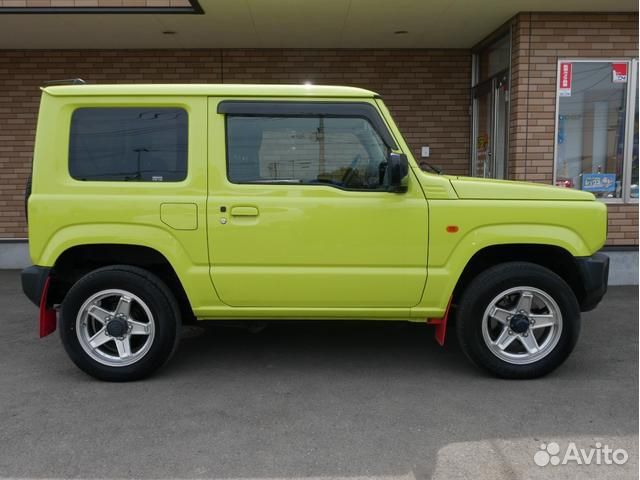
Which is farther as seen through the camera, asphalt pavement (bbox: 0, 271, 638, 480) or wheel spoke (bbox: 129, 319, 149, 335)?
wheel spoke (bbox: 129, 319, 149, 335)

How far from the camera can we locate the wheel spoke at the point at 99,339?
4125 millimetres

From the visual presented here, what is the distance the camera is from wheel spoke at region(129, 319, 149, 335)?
412cm

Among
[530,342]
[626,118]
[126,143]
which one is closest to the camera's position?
[126,143]

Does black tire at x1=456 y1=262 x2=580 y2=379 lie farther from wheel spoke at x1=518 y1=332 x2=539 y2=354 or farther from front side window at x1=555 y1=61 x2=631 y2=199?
front side window at x1=555 y1=61 x2=631 y2=199

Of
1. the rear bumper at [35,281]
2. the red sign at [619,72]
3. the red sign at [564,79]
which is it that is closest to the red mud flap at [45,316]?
the rear bumper at [35,281]

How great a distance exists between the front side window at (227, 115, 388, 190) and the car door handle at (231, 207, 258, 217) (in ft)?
0.68

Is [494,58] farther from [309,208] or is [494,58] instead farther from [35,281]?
[35,281]

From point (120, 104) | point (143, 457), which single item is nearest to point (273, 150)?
point (120, 104)

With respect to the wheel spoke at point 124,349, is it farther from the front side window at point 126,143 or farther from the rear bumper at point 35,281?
the front side window at point 126,143

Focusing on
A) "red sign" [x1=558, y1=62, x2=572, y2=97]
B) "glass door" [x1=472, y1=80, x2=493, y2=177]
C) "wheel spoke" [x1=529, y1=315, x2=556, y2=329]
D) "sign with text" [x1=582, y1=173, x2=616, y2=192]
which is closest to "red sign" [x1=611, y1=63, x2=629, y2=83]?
"red sign" [x1=558, y1=62, x2=572, y2=97]

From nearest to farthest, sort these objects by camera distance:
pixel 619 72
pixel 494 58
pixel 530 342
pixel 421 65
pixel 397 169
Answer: pixel 397 169
pixel 530 342
pixel 619 72
pixel 494 58
pixel 421 65

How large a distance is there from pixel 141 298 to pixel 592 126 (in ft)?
21.0

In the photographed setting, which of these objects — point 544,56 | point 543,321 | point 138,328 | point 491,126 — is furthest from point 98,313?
point 491,126

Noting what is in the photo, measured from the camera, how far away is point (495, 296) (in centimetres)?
405
